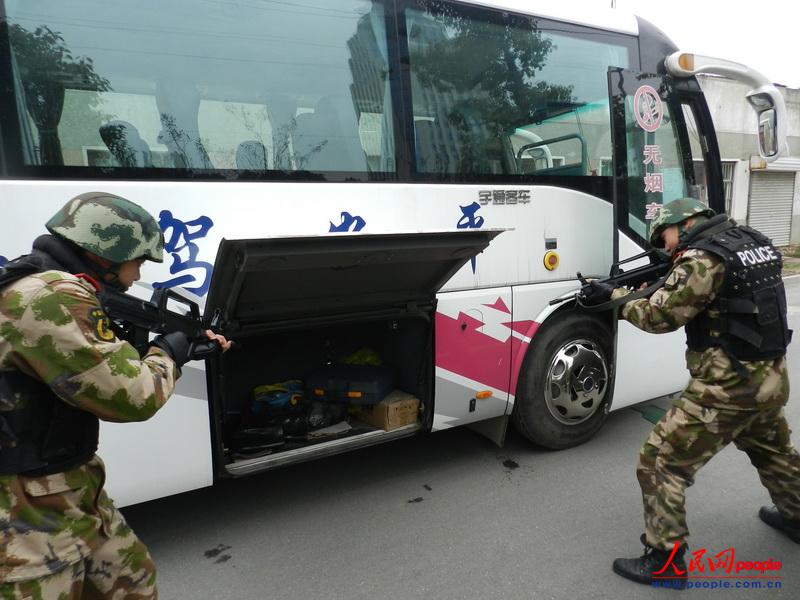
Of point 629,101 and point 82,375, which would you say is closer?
point 82,375

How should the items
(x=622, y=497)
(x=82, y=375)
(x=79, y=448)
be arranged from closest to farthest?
(x=82, y=375) → (x=79, y=448) → (x=622, y=497)

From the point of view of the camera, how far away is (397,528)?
2.97 meters

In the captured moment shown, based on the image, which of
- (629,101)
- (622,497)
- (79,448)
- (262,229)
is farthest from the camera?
(629,101)

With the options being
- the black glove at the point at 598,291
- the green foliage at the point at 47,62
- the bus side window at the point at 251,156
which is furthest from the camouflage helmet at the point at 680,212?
the green foliage at the point at 47,62

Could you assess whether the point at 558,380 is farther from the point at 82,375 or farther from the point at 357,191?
the point at 82,375

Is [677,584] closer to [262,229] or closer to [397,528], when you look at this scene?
[397,528]

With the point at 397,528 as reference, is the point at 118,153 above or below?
above

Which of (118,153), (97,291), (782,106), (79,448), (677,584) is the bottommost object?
(677,584)

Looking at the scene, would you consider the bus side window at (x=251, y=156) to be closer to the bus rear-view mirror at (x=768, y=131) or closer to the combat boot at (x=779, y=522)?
the combat boot at (x=779, y=522)

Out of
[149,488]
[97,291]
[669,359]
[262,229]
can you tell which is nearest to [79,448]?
[97,291]

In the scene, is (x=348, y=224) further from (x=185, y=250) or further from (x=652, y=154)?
(x=652, y=154)

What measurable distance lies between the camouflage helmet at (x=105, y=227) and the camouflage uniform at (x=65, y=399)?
0.12 ft

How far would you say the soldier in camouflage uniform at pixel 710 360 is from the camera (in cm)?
239

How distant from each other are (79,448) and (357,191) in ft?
5.72
